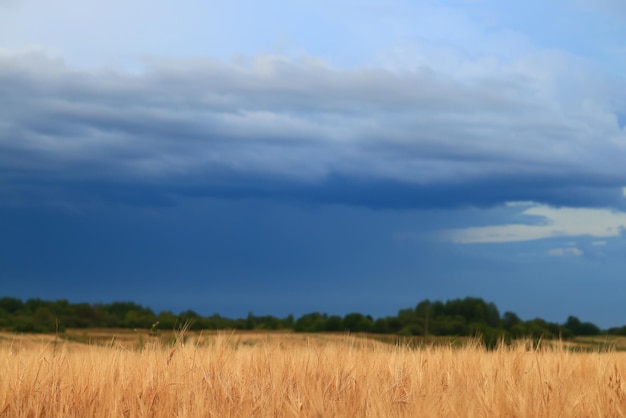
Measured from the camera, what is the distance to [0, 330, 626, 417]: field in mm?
3564

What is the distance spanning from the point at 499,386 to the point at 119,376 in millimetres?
2536

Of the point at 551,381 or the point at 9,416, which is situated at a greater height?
the point at 551,381

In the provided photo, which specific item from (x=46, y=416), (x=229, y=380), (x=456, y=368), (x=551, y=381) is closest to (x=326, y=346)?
(x=456, y=368)

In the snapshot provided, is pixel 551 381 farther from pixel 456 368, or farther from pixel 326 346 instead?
pixel 326 346

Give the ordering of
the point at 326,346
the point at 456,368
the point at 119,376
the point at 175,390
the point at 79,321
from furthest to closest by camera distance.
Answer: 1. the point at 79,321
2. the point at 326,346
3. the point at 456,368
4. the point at 119,376
5. the point at 175,390

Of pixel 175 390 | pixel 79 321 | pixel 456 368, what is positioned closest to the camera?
pixel 175 390

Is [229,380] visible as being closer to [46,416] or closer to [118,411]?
[118,411]

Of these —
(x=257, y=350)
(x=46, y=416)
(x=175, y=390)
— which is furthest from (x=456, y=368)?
(x=46, y=416)

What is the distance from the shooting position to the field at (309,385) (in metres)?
3.56

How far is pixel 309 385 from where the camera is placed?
4.28m

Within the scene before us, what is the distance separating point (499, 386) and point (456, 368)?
4.21ft

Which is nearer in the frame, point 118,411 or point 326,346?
point 118,411

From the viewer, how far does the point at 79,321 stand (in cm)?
1795

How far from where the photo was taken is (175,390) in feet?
14.3
